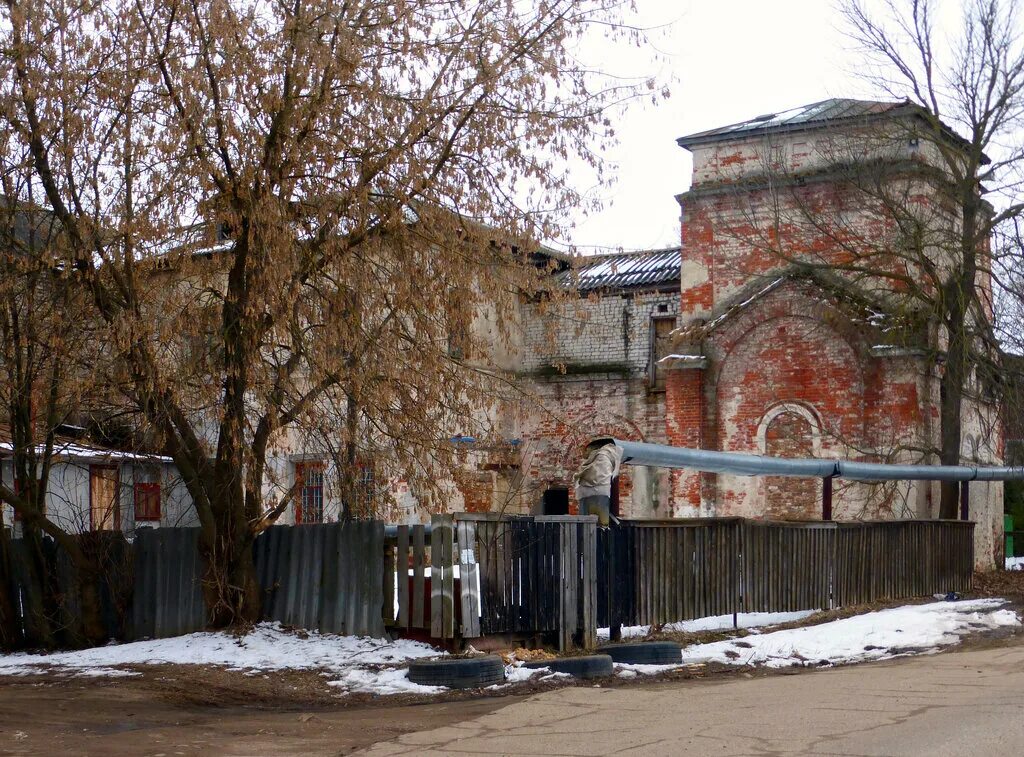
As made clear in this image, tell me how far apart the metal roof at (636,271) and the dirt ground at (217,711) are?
18.7 meters

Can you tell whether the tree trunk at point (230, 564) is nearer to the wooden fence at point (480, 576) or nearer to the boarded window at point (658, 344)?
the wooden fence at point (480, 576)

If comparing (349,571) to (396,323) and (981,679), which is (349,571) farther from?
(981,679)

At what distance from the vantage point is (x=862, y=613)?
16344 millimetres

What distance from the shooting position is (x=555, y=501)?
3066cm

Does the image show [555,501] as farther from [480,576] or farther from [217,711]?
[217,711]

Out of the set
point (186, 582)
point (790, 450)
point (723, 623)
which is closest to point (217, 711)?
point (186, 582)

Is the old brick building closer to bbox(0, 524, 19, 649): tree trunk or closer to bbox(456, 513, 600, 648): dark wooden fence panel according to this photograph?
bbox(456, 513, 600, 648): dark wooden fence panel

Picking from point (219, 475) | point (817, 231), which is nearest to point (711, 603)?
point (219, 475)

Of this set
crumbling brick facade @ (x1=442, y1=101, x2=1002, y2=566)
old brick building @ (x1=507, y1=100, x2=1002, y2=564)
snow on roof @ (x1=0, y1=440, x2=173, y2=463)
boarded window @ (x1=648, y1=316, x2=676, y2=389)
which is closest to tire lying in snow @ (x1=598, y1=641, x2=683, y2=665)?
snow on roof @ (x1=0, y1=440, x2=173, y2=463)

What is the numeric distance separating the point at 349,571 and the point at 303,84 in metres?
5.03

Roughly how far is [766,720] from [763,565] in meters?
7.48

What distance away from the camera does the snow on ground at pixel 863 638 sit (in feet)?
41.4

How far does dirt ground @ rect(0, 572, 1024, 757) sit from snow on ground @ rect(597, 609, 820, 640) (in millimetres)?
2562

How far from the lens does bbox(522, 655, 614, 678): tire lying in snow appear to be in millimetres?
11094
